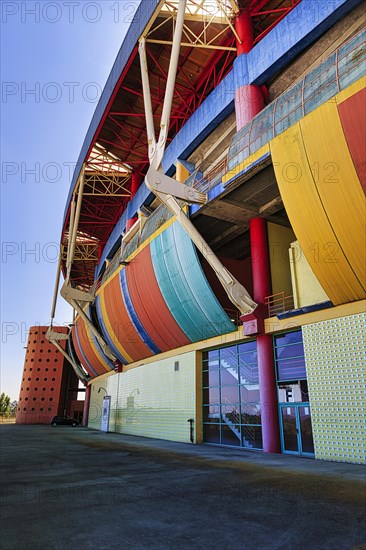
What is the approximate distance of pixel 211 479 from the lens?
8.57 meters

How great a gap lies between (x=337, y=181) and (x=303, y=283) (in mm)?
5095

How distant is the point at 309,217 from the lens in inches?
513

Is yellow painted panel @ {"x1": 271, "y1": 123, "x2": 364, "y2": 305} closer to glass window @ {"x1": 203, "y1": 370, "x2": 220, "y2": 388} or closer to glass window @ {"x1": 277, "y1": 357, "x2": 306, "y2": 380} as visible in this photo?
glass window @ {"x1": 277, "y1": 357, "x2": 306, "y2": 380}

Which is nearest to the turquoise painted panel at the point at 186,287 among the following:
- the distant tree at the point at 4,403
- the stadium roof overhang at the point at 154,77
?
the stadium roof overhang at the point at 154,77

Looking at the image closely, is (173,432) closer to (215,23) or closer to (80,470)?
(80,470)

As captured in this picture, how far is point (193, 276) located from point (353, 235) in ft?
30.7

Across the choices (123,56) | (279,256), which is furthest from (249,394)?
(123,56)

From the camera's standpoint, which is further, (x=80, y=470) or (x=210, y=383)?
(x=210, y=383)

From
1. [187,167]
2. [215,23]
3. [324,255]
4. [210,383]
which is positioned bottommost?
[210,383]

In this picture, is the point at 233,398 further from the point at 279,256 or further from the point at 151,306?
the point at 151,306

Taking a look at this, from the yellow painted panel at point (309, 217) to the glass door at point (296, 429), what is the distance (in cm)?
497

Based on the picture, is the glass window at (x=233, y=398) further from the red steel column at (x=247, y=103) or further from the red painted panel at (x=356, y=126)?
the red steel column at (x=247, y=103)

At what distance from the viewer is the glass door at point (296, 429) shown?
13.9 m

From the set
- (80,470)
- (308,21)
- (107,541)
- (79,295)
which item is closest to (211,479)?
(80,470)
